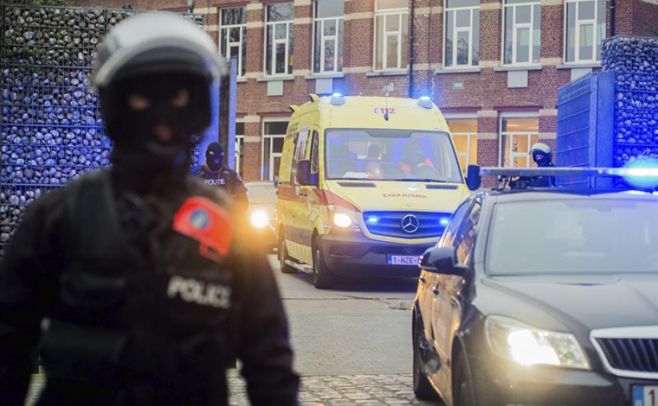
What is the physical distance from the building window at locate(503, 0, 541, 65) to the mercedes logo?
21.7 m

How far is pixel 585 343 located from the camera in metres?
5.54

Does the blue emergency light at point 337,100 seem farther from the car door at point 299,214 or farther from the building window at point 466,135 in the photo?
the building window at point 466,135

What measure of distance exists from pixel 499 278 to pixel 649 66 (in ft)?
35.6

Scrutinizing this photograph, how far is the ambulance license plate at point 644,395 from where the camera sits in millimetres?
5375

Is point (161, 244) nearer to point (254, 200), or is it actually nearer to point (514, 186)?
point (514, 186)

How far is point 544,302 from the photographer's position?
19.4ft

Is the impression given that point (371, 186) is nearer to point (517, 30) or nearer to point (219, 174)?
point (219, 174)

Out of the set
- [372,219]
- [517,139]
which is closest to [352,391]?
[372,219]

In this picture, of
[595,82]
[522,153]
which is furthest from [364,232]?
[522,153]

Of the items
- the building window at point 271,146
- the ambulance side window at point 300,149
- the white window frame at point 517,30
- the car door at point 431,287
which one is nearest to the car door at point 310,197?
the ambulance side window at point 300,149

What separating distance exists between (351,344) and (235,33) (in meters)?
32.6

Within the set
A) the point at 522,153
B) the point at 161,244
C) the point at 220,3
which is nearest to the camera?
the point at 161,244

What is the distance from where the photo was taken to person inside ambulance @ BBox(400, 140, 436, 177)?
16641 millimetres

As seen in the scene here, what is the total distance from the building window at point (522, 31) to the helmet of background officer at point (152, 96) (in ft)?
115
